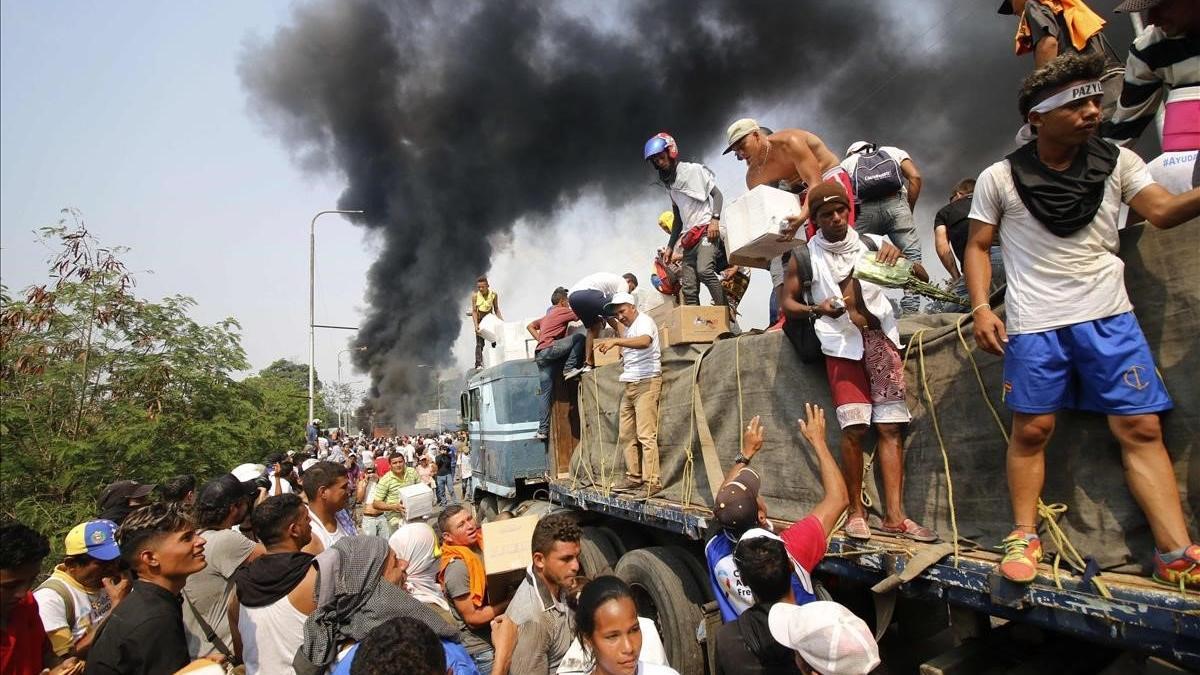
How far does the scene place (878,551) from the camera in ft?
7.82

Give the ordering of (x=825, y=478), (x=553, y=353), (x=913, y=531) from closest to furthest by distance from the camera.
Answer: (x=913, y=531)
(x=825, y=478)
(x=553, y=353)

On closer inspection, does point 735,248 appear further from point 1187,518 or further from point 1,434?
point 1,434

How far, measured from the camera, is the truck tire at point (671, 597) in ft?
11.6

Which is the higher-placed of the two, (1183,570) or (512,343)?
(512,343)

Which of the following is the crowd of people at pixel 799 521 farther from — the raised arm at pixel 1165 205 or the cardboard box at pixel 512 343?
the cardboard box at pixel 512 343

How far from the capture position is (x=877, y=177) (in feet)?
14.3

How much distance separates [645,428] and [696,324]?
32.2 inches

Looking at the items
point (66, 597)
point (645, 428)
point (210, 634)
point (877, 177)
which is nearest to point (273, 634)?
point (210, 634)

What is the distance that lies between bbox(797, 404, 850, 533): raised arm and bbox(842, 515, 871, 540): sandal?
0.24 feet

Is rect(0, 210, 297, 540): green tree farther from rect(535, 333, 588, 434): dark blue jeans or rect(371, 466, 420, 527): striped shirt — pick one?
rect(535, 333, 588, 434): dark blue jeans

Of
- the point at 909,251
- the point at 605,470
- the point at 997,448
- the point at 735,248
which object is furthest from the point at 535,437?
the point at 997,448

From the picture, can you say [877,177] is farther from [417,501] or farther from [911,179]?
[417,501]

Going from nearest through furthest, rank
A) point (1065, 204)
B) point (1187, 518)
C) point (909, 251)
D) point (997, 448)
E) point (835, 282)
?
point (1187, 518) < point (1065, 204) < point (997, 448) < point (835, 282) < point (909, 251)

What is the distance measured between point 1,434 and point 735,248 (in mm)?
7437
